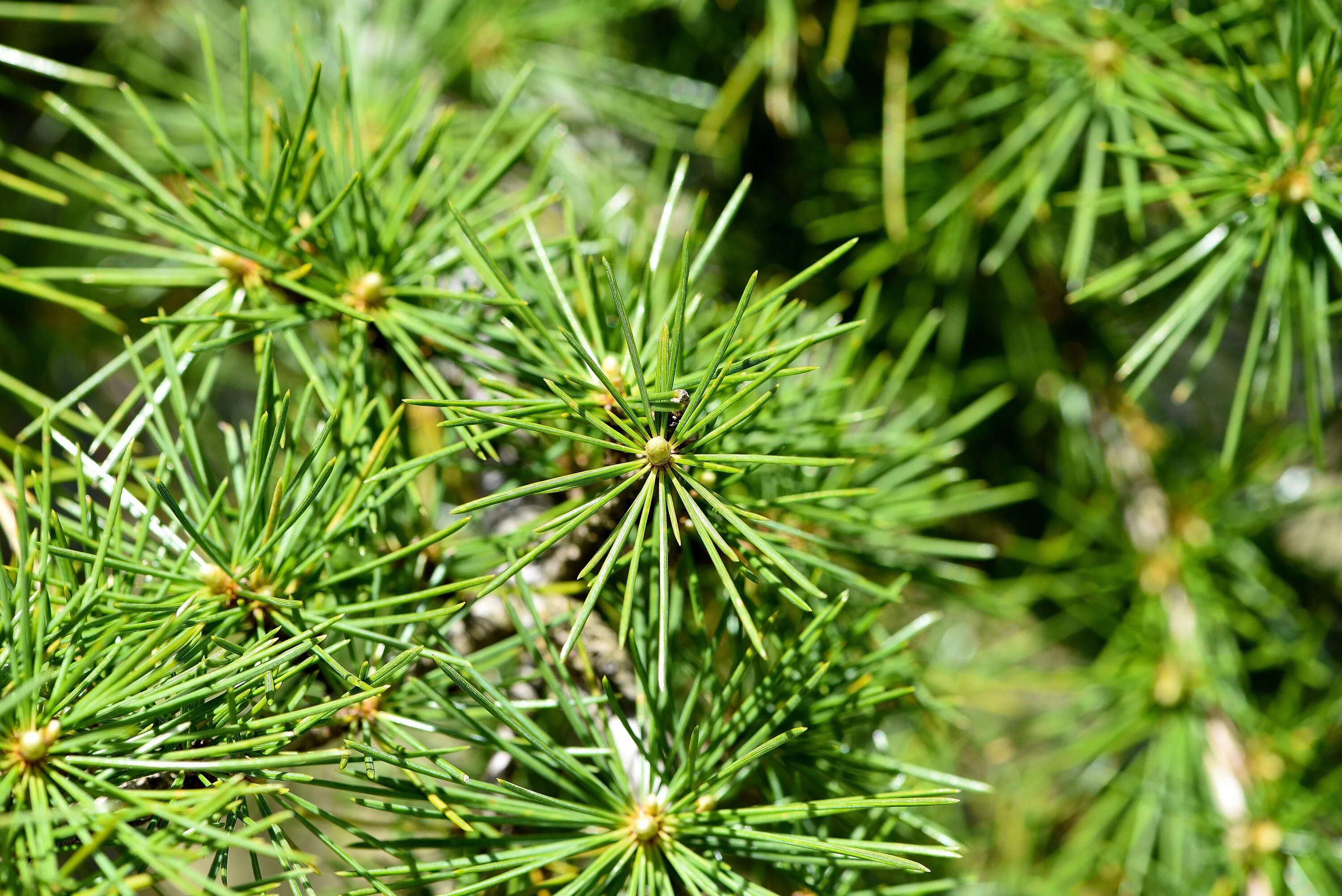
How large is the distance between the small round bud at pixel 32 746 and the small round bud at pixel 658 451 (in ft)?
0.63

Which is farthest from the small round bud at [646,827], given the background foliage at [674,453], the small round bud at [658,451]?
the small round bud at [658,451]

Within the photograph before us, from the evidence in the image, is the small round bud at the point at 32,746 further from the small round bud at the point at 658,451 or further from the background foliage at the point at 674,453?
the small round bud at the point at 658,451

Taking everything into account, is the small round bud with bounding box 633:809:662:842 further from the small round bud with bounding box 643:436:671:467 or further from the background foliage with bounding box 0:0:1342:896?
the small round bud with bounding box 643:436:671:467

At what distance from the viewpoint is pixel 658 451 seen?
0.95 feet

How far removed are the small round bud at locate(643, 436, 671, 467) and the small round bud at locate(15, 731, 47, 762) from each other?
0.19 m

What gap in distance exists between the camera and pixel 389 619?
30 cm

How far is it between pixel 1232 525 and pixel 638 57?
1.64 ft

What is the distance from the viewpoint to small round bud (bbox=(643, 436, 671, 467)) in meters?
0.29

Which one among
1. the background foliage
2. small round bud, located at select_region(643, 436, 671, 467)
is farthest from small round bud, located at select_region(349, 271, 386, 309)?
small round bud, located at select_region(643, 436, 671, 467)

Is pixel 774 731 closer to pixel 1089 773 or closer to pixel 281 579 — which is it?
pixel 281 579

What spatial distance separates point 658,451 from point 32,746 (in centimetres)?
20

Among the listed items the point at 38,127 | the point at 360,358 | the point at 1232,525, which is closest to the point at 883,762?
the point at 360,358

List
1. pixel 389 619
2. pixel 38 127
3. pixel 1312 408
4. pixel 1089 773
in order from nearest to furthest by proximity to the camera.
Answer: pixel 389 619 → pixel 1312 408 → pixel 1089 773 → pixel 38 127

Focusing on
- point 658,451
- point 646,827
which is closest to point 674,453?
point 658,451
